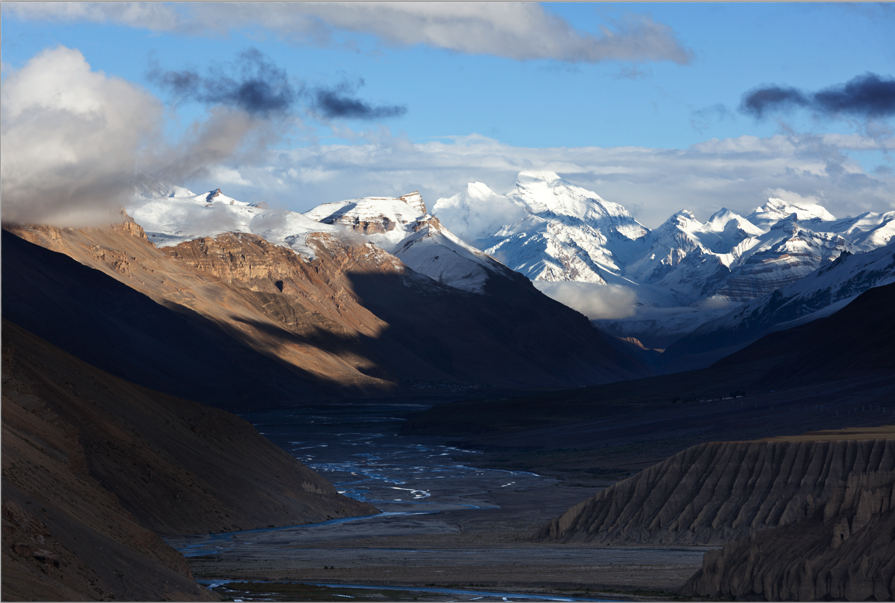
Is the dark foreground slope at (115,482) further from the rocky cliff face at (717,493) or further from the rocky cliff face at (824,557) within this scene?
the rocky cliff face at (717,493)

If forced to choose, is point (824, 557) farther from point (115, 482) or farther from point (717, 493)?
point (115, 482)

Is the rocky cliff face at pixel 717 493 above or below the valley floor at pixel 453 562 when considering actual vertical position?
above

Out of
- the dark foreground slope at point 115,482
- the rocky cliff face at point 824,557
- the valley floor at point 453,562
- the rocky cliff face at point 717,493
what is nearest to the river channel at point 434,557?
the valley floor at point 453,562

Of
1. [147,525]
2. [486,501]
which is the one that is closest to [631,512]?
[147,525]

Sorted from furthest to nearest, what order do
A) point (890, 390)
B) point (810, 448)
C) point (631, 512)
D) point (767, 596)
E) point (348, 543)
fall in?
1. point (890, 390)
2. point (348, 543)
3. point (631, 512)
4. point (810, 448)
5. point (767, 596)

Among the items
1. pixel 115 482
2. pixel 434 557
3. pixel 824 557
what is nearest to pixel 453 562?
pixel 434 557

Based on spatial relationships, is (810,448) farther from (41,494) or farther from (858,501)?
(41,494)
